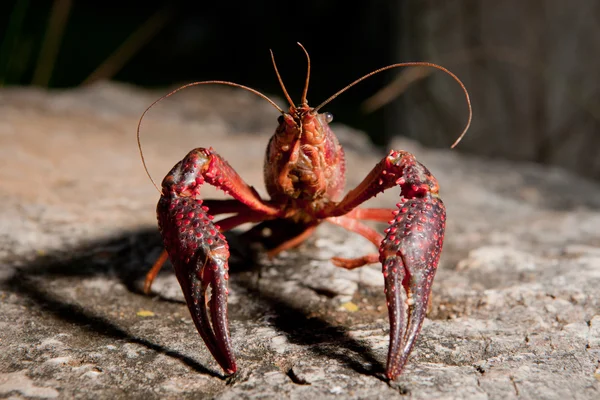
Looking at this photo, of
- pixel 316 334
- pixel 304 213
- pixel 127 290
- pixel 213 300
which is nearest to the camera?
pixel 213 300

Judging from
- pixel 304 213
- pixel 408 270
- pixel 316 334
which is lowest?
pixel 316 334

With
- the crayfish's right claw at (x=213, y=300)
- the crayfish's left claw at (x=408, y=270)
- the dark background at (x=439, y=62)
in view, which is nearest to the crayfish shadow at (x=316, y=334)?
the crayfish's left claw at (x=408, y=270)

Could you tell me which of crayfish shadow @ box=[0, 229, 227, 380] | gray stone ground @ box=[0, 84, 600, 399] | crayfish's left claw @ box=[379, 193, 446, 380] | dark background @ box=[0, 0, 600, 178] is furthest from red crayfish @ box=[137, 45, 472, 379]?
dark background @ box=[0, 0, 600, 178]

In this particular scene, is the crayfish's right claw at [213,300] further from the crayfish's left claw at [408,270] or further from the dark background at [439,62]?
the dark background at [439,62]

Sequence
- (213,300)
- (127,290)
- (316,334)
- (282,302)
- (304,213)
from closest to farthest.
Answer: (213,300)
(316,334)
(282,302)
(127,290)
(304,213)

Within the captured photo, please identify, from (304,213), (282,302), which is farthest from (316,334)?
(304,213)

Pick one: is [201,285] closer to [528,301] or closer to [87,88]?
[528,301]

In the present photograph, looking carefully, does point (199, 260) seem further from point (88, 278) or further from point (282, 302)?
point (88, 278)

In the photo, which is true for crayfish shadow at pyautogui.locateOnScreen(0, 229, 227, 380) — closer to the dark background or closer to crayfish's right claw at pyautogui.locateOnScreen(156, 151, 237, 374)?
crayfish's right claw at pyautogui.locateOnScreen(156, 151, 237, 374)
